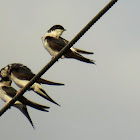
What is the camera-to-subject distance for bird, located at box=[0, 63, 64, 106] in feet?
29.9

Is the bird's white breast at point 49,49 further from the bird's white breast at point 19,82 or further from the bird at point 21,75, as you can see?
the bird's white breast at point 19,82

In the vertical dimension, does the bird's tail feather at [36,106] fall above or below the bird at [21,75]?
below

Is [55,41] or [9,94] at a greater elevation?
[55,41]

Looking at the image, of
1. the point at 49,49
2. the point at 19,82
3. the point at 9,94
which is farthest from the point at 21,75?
the point at 49,49

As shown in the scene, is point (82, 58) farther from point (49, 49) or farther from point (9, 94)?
point (9, 94)

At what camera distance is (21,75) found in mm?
9680

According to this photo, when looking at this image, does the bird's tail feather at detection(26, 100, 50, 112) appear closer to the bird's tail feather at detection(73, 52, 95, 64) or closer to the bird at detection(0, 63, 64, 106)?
the bird at detection(0, 63, 64, 106)

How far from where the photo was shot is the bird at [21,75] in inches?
359

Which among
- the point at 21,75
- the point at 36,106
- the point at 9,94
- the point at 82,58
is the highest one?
the point at 82,58

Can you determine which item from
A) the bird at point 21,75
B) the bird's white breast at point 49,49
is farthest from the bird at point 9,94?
the bird's white breast at point 49,49

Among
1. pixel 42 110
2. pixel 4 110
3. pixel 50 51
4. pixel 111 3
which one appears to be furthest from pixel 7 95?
pixel 111 3

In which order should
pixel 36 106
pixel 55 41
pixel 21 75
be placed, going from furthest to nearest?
pixel 55 41
pixel 21 75
pixel 36 106

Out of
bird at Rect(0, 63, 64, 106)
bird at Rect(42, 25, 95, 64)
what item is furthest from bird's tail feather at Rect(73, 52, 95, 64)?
bird at Rect(0, 63, 64, 106)

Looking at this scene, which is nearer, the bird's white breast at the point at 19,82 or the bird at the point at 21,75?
the bird at the point at 21,75
